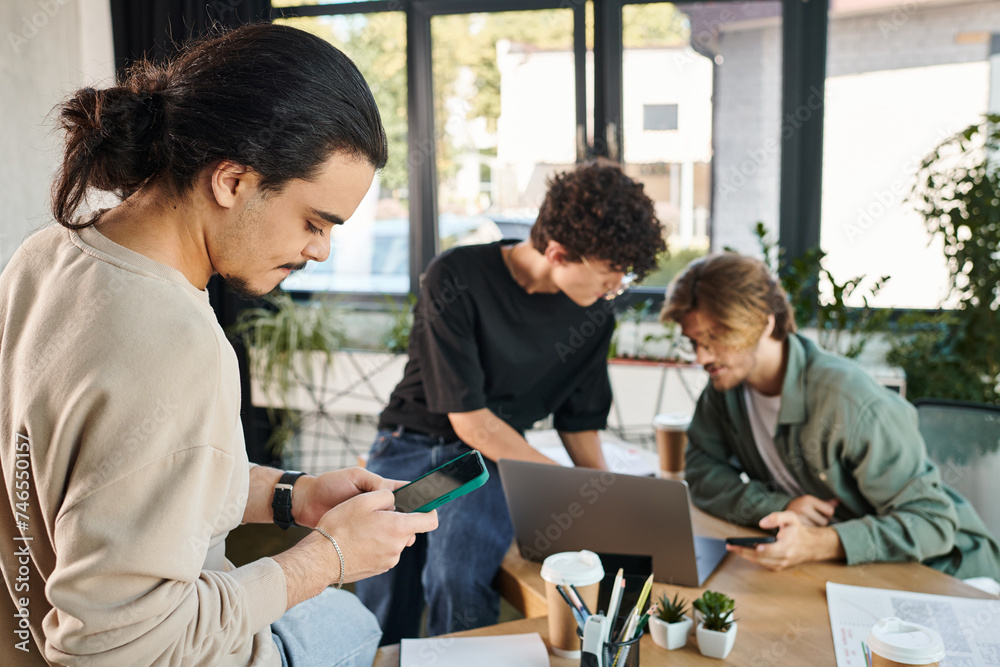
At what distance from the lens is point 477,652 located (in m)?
1.19

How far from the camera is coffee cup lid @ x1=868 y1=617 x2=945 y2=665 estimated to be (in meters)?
0.99

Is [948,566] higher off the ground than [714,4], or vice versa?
[714,4]

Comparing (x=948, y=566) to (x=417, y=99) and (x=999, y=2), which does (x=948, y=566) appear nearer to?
(x=999, y=2)

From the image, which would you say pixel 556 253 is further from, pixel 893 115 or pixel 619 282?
pixel 893 115

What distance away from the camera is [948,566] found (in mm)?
1625

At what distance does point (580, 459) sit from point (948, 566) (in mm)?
868

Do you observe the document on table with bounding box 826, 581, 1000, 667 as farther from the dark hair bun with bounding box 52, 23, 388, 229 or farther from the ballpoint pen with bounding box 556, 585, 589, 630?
the dark hair bun with bounding box 52, 23, 388, 229

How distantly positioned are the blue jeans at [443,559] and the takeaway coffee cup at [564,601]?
462 mm

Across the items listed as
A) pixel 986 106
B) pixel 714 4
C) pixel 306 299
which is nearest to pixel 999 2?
pixel 986 106

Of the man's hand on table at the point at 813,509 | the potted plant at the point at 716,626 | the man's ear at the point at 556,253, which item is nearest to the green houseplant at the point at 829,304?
the man's ear at the point at 556,253

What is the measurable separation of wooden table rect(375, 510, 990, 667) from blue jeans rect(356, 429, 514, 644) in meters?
0.09

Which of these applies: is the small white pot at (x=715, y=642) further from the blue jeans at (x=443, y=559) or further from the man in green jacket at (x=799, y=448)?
the blue jeans at (x=443, y=559)

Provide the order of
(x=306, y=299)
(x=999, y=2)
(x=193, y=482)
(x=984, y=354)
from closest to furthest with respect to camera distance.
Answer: (x=193, y=482) → (x=984, y=354) → (x=999, y=2) → (x=306, y=299)

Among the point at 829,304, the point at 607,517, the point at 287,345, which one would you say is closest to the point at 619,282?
the point at 607,517
